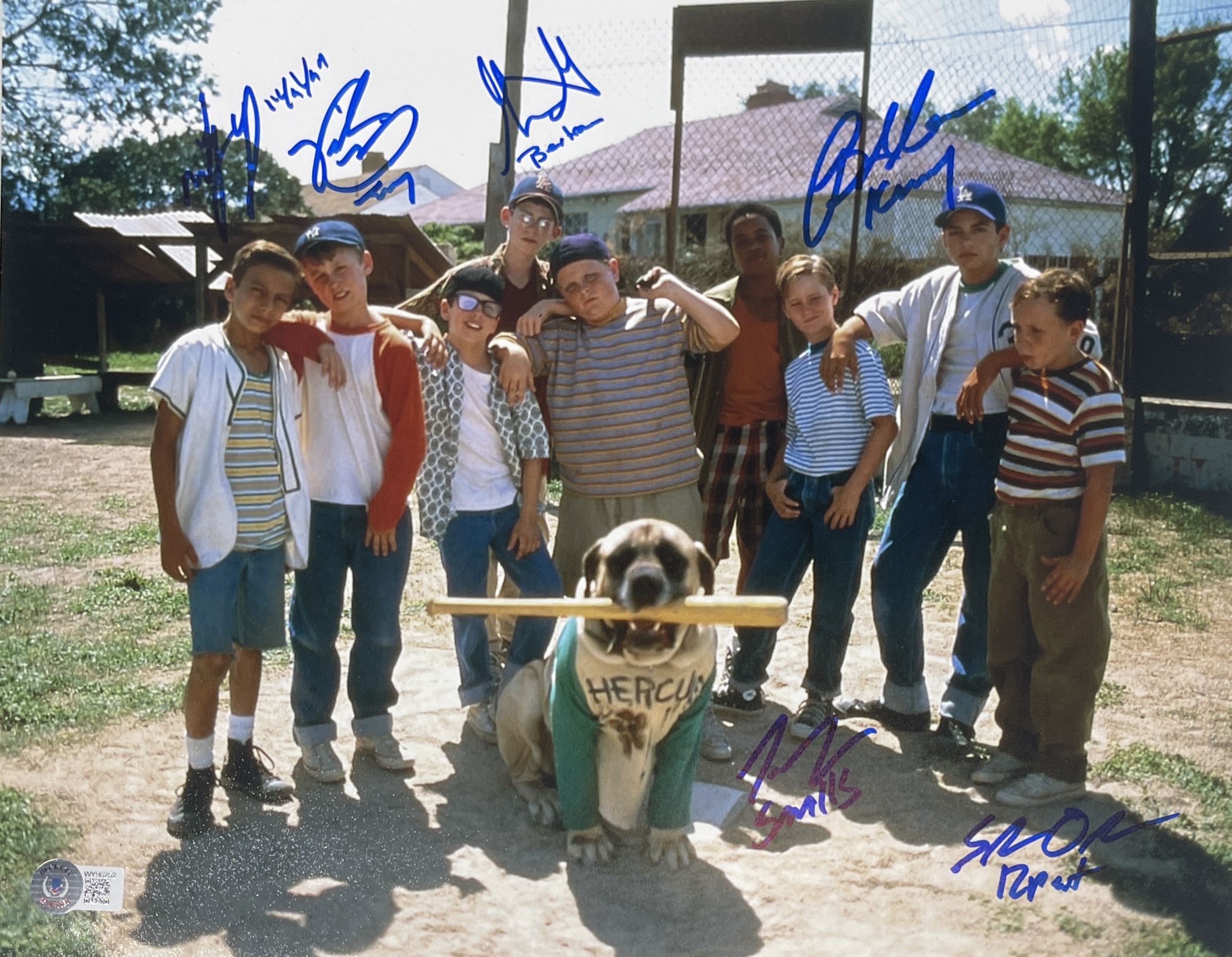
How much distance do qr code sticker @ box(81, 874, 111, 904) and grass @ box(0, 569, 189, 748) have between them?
3.72ft

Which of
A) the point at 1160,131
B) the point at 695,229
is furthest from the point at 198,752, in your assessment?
the point at 1160,131

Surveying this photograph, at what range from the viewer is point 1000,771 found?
3.83 metres

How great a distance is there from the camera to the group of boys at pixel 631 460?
11.1 feet

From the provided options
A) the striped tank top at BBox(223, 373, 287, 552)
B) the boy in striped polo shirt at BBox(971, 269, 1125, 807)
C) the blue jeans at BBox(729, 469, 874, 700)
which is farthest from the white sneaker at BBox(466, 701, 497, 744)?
the boy in striped polo shirt at BBox(971, 269, 1125, 807)

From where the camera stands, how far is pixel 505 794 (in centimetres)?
380

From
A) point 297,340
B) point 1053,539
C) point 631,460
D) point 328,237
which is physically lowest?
point 1053,539

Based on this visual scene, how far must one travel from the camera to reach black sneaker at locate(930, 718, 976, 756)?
412cm

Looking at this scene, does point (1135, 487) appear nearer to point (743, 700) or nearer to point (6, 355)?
point (743, 700)

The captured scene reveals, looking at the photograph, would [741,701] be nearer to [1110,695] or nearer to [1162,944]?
[1110,695]

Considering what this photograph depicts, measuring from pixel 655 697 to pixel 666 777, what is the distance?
35 cm

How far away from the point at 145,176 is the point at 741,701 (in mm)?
3191

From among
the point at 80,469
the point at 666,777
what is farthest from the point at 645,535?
the point at 80,469

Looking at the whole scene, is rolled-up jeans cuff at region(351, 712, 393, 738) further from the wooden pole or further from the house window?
the house window
